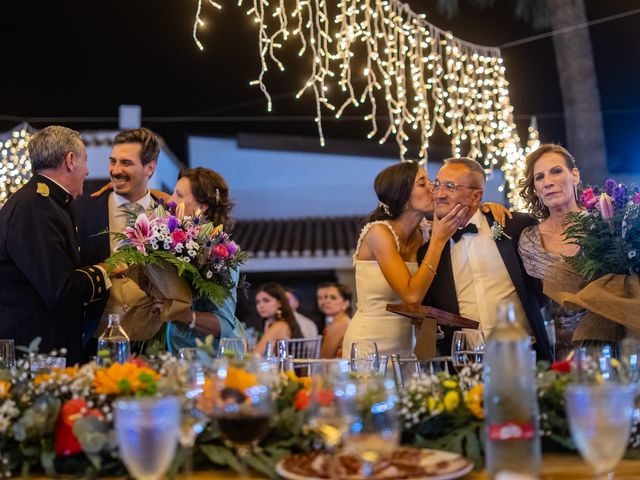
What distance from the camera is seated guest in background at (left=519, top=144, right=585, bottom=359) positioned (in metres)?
3.72

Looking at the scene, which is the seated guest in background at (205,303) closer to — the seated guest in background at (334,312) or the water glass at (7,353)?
the water glass at (7,353)

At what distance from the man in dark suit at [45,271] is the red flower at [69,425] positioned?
146 cm

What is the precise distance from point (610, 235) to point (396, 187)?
1259mm

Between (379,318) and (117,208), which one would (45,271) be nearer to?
(117,208)

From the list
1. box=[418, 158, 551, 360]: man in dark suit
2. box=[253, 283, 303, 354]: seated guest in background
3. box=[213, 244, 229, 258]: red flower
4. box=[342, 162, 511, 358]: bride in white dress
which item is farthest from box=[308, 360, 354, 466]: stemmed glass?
box=[253, 283, 303, 354]: seated guest in background

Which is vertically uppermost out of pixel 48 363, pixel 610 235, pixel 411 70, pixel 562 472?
pixel 411 70

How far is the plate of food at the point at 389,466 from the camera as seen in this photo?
1.92 m

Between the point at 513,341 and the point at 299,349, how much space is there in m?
4.87

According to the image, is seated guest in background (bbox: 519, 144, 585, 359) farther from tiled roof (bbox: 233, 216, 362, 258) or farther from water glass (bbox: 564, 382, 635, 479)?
tiled roof (bbox: 233, 216, 362, 258)

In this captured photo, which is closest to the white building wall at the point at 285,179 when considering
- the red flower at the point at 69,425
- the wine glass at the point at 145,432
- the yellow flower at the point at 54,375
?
the yellow flower at the point at 54,375

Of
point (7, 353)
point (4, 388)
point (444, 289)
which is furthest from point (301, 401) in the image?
point (444, 289)

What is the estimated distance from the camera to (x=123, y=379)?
2.17 meters

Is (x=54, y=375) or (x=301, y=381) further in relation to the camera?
(x=301, y=381)

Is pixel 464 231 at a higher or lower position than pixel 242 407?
higher
